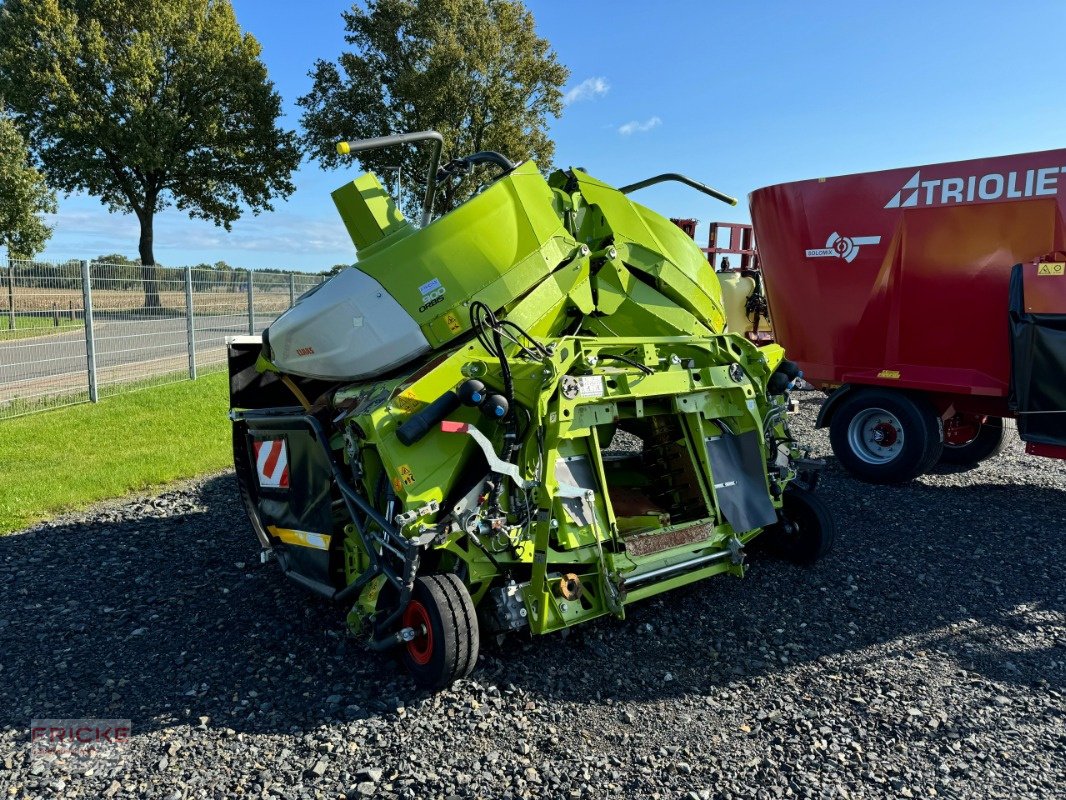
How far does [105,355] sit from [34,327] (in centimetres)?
103

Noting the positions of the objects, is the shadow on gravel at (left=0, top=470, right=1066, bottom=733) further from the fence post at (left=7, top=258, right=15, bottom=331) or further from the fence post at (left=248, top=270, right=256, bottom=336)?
the fence post at (left=248, top=270, right=256, bottom=336)

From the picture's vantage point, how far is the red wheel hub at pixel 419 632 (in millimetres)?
3003

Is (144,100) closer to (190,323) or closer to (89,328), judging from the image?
(190,323)

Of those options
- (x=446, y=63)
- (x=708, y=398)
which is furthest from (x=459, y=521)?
(x=446, y=63)

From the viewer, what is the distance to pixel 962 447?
693 centimetres

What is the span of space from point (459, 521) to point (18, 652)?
2.10 metres

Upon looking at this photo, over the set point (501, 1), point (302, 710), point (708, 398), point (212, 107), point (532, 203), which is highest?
point (501, 1)

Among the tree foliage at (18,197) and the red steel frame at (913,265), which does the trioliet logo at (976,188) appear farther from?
the tree foliage at (18,197)

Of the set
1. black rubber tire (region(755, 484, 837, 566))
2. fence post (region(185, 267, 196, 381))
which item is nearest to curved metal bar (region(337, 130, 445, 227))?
black rubber tire (region(755, 484, 837, 566))

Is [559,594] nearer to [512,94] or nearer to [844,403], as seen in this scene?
[844,403]

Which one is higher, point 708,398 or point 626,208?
point 626,208

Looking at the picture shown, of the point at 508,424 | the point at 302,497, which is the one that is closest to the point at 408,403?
the point at 508,424

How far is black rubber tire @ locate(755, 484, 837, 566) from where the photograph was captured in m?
4.18

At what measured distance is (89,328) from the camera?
922 centimetres
